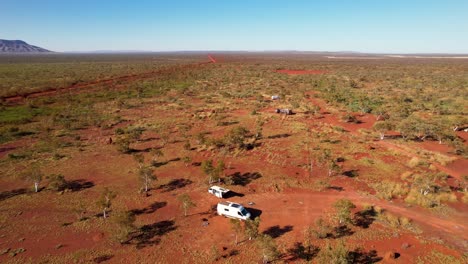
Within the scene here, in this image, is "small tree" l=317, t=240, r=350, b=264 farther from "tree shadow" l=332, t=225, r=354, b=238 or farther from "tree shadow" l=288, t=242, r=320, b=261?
"tree shadow" l=332, t=225, r=354, b=238

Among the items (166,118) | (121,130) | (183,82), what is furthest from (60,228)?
(183,82)

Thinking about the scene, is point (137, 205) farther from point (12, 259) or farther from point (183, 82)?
point (183, 82)

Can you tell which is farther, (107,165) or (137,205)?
(107,165)

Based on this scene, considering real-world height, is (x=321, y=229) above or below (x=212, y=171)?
below

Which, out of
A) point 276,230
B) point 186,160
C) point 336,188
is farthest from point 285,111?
point 276,230

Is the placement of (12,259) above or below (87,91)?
below

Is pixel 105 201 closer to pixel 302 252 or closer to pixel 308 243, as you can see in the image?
pixel 302 252
